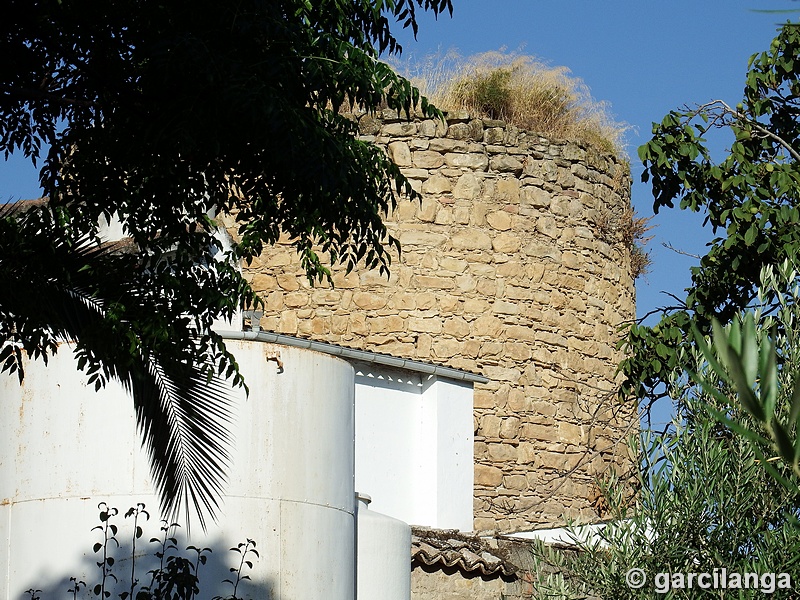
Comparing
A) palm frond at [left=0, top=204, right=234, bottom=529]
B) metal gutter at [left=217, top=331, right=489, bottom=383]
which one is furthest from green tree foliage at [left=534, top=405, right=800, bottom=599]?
metal gutter at [left=217, top=331, right=489, bottom=383]

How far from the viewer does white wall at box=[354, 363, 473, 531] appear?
36.1ft

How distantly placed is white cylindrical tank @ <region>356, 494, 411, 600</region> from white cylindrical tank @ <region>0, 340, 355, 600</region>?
587 mm

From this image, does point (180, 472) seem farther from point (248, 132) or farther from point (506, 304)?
point (506, 304)

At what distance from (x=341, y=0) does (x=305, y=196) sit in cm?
109

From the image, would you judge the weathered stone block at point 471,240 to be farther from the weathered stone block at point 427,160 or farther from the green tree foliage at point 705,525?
the green tree foliage at point 705,525

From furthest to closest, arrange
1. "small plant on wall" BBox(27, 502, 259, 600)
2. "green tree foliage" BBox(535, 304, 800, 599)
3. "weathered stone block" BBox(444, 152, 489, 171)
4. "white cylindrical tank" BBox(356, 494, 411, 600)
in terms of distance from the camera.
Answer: "weathered stone block" BBox(444, 152, 489, 171)
"white cylindrical tank" BBox(356, 494, 411, 600)
"small plant on wall" BBox(27, 502, 259, 600)
"green tree foliage" BBox(535, 304, 800, 599)

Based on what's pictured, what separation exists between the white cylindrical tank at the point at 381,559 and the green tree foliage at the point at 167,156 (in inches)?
108

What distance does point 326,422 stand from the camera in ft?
27.7

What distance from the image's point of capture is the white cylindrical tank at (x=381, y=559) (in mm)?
8883

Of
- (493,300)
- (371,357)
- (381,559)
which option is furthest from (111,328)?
(493,300)

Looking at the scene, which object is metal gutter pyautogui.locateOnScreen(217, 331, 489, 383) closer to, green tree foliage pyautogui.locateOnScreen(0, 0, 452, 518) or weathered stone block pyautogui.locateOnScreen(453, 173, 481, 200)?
weathered stone block pyautogui.locateOnScreen(453, 173, 481, 200)

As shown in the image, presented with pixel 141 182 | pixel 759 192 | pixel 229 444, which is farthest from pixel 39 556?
pixel 759 192

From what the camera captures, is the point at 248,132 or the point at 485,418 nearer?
the point at 248,132

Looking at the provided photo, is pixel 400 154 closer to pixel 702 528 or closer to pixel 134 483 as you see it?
pixel 134 483
